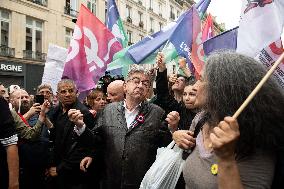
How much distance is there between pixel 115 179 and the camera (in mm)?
3244

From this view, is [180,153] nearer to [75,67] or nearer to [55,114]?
[55,114]

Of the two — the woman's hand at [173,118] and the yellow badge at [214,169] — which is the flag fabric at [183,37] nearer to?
the woman's hand at [173,118]

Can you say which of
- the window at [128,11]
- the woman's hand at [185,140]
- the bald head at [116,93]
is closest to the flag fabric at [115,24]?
the bald head at [116,93]

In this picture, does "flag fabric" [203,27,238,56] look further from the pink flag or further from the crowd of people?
the crowd of people

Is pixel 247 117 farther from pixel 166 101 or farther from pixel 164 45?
pixel 164 45

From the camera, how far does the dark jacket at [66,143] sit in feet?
12.9

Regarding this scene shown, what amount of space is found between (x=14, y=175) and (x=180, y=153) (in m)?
1.34

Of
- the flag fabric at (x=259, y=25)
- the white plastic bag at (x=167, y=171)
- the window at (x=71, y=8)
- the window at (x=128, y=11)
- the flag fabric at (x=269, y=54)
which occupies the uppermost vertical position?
the window at (x=128, y=11)

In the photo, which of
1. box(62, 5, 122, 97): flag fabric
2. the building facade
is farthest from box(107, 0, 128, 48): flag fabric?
the building facade

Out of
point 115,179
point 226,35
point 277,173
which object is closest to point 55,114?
point 115,179

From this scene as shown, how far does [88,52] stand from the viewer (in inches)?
224

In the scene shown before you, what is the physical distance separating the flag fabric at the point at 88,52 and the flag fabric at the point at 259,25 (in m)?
2.71

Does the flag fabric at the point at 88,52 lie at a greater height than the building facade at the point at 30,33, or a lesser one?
lesser

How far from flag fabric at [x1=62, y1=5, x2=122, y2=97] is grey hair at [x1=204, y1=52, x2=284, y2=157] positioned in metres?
3.73
